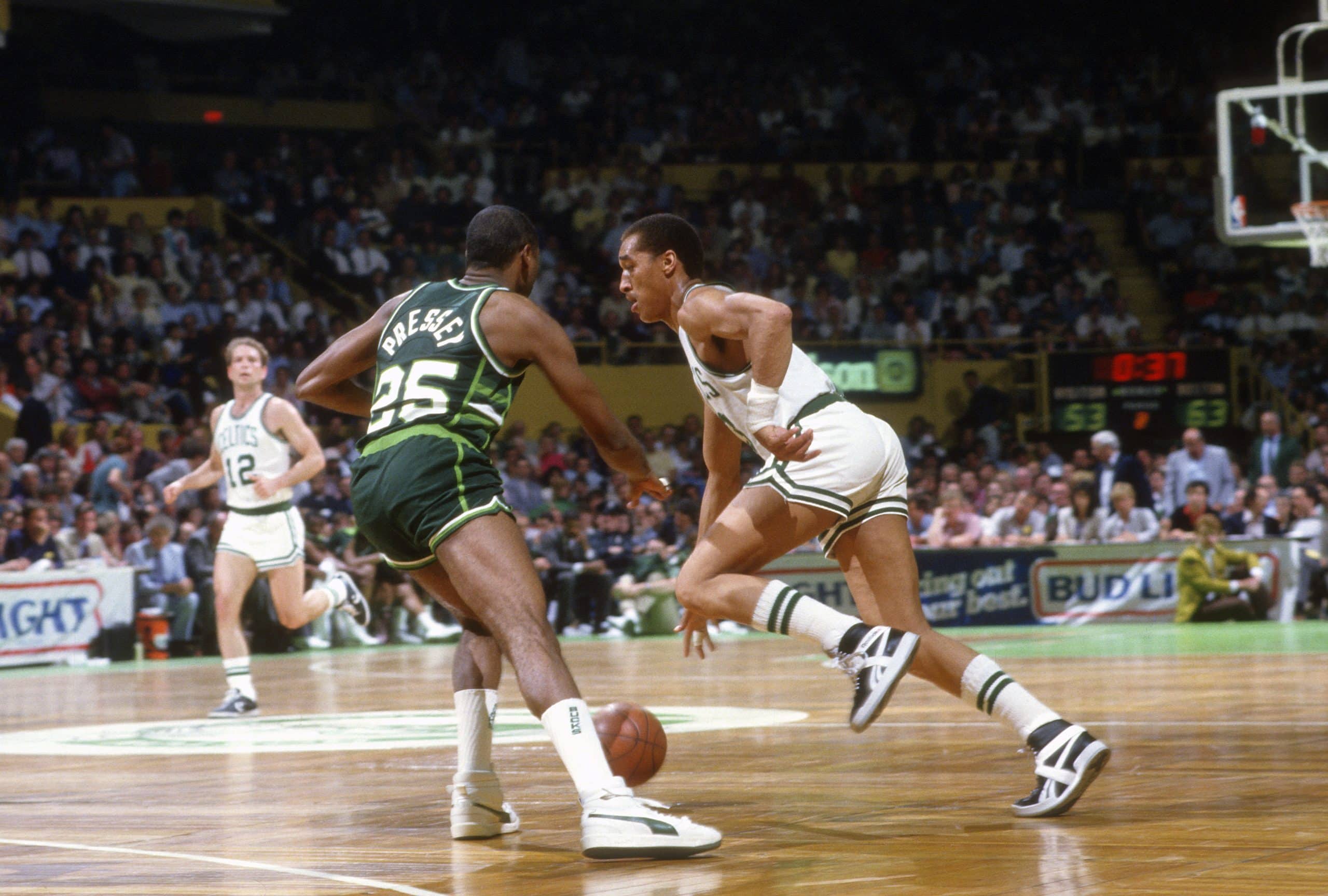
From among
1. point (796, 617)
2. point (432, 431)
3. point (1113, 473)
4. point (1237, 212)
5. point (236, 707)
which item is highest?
point (1237, 212)

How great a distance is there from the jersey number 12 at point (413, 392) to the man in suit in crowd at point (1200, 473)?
16412 millimetres


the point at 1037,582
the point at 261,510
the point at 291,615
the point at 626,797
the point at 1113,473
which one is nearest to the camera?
the point at 626,797

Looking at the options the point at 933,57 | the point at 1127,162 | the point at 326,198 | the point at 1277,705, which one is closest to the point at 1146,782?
the point at 1277,705

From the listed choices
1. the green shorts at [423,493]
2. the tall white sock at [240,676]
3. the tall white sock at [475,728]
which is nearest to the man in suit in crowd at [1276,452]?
the tall white sock at [240,676]

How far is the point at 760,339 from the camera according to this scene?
5.42 metres

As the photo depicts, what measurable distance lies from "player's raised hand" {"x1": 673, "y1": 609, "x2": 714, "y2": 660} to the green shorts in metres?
0.91

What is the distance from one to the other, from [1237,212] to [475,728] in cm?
1103

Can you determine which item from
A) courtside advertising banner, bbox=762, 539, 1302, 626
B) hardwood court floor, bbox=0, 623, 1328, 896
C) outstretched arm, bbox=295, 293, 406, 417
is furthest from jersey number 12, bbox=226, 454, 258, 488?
courtside advertising banner, bbox=762, 539, 1302, 626

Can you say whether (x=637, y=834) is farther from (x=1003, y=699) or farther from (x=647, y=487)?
(x=1003, y=699)

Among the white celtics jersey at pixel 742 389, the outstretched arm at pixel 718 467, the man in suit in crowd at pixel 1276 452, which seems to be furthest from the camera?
the man in suit in crowd at pixel 1276 452

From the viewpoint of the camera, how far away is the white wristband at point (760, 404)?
5.52 metres

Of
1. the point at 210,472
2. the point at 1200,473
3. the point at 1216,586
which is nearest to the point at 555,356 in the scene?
the point at 210,472

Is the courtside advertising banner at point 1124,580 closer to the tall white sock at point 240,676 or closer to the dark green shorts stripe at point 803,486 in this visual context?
the tall white sock at point 240,676

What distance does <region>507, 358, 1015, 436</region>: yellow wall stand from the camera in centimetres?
2462
